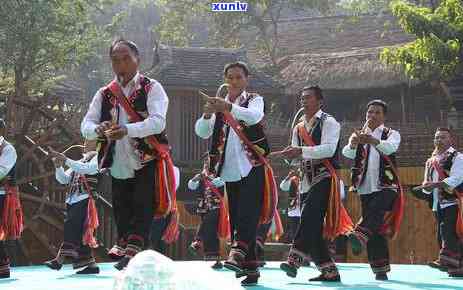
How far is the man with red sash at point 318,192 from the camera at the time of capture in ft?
29.6


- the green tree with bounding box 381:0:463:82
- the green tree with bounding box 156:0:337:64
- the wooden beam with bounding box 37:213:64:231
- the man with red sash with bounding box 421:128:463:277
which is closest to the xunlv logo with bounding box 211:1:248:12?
the green tree with bounding box 156:0:337:64


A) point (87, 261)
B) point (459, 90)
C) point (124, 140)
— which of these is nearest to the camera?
point (124, 140)

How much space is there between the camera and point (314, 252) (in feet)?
29.8

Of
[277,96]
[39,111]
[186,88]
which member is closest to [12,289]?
[39,111]

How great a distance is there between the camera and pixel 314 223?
9.04m

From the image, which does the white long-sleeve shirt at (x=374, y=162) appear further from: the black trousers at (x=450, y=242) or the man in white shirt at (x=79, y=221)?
the man in white shirt at (x=79, y=221)

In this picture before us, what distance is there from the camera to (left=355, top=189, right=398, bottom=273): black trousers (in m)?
9.77

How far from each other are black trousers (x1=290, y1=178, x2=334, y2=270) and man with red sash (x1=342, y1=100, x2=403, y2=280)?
0.69 meters

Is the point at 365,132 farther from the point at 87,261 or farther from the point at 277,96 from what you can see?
the point at 277,96

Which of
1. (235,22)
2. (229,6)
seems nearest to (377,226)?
(229,6)

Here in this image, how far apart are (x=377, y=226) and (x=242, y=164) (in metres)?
2.03

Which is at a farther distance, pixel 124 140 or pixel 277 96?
pixel 277 96

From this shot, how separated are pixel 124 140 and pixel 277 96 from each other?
64.9 feet

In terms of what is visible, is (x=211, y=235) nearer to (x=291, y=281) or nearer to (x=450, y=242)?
(x=450, y=242)
